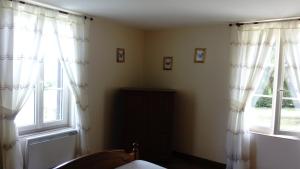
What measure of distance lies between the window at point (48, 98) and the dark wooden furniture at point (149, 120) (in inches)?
35.4

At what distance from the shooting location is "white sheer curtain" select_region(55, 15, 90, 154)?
332 centimetres

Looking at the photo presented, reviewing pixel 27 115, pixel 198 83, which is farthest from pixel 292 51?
pixel 27 115

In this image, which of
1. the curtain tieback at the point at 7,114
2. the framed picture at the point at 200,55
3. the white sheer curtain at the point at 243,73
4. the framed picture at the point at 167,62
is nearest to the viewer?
the curtain tieback at the point at 7,114

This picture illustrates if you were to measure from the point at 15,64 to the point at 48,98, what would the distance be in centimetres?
71

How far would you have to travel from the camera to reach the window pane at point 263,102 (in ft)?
11.6

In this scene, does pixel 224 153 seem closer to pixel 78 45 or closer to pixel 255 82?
pixel 255 82

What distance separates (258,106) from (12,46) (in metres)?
3.20

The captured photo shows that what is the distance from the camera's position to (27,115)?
3.12m

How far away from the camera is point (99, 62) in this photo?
392 centimetres

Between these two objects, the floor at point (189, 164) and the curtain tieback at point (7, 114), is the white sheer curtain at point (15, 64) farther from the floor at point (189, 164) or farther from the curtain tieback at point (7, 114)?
the floor at point (189, 164)

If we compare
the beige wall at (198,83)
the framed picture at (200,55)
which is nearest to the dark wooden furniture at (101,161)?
the beige wall at (198,83)

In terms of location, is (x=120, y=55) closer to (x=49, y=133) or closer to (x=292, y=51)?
(x=49, y=133)

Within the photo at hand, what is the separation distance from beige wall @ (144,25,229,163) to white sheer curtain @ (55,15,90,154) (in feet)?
4.88

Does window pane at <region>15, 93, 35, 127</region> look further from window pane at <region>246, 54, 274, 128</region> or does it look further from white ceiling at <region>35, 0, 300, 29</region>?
window pane at <region>246, 54, 274, 128</region>
